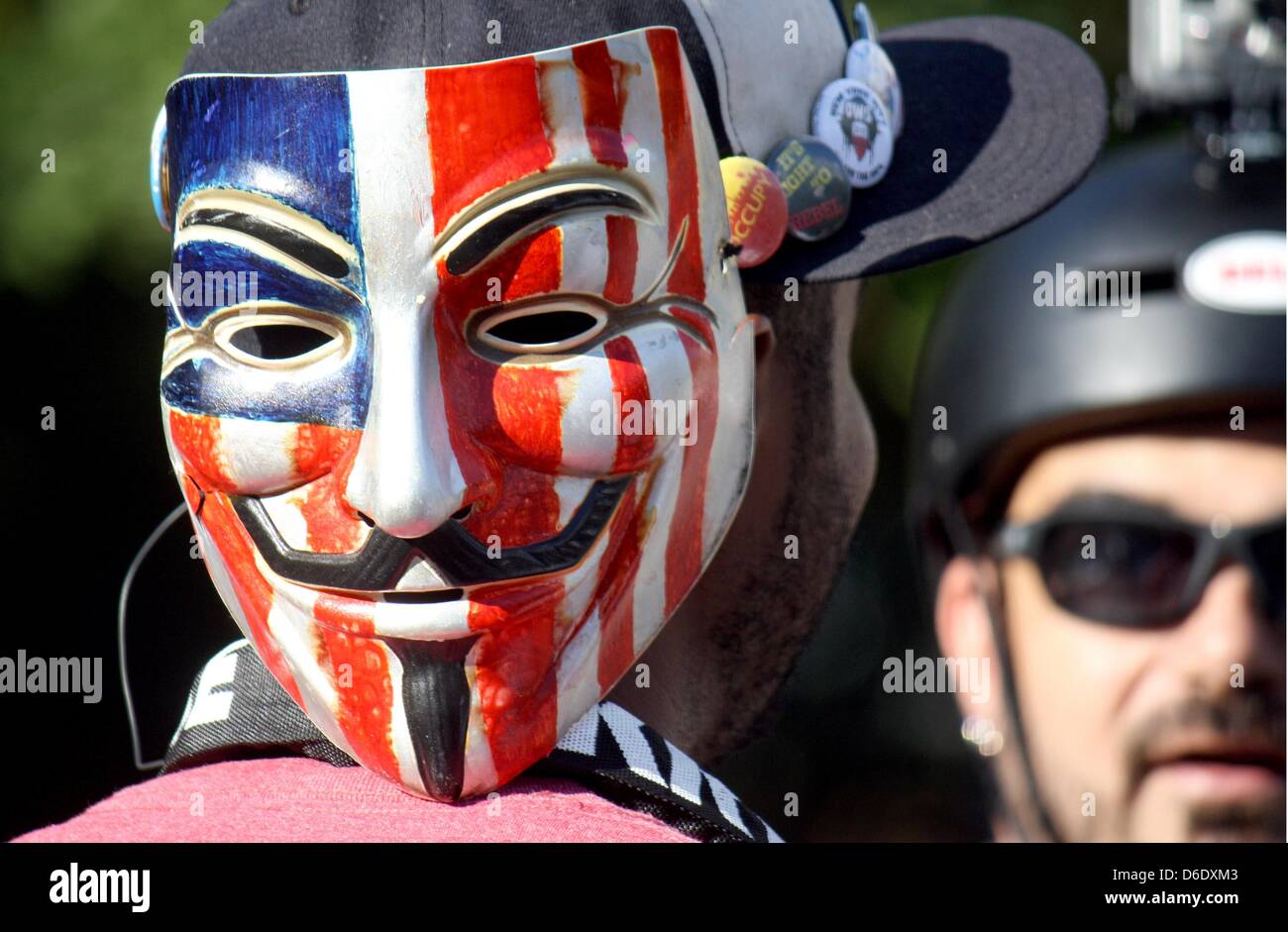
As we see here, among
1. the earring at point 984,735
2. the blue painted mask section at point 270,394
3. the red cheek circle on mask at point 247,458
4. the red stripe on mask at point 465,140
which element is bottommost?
the earring at point 984,735

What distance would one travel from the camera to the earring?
138 inches

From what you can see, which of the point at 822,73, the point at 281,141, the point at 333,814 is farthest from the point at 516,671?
the point at 822,73

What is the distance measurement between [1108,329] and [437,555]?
155 centimetres

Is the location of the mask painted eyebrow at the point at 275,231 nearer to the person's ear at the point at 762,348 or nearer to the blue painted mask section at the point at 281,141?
the blue painted mask section at the point at 281,141

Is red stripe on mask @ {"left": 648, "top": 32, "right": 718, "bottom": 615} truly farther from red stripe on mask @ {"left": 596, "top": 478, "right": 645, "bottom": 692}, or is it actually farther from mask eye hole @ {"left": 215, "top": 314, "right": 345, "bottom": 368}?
mask eye hole @ {"left": 215, "top": 314, "right": 345, "bottom": 368}

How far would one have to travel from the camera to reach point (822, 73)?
282 cm

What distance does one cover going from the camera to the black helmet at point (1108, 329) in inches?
128

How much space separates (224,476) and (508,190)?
53 cm

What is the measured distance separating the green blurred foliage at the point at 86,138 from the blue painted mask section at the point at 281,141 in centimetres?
219

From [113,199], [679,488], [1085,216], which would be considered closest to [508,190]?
[679,488]

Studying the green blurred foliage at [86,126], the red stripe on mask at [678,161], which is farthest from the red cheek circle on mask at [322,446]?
the green blurred foliage at [86,126]

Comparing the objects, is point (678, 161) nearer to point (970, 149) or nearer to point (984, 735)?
point (970, 149)
